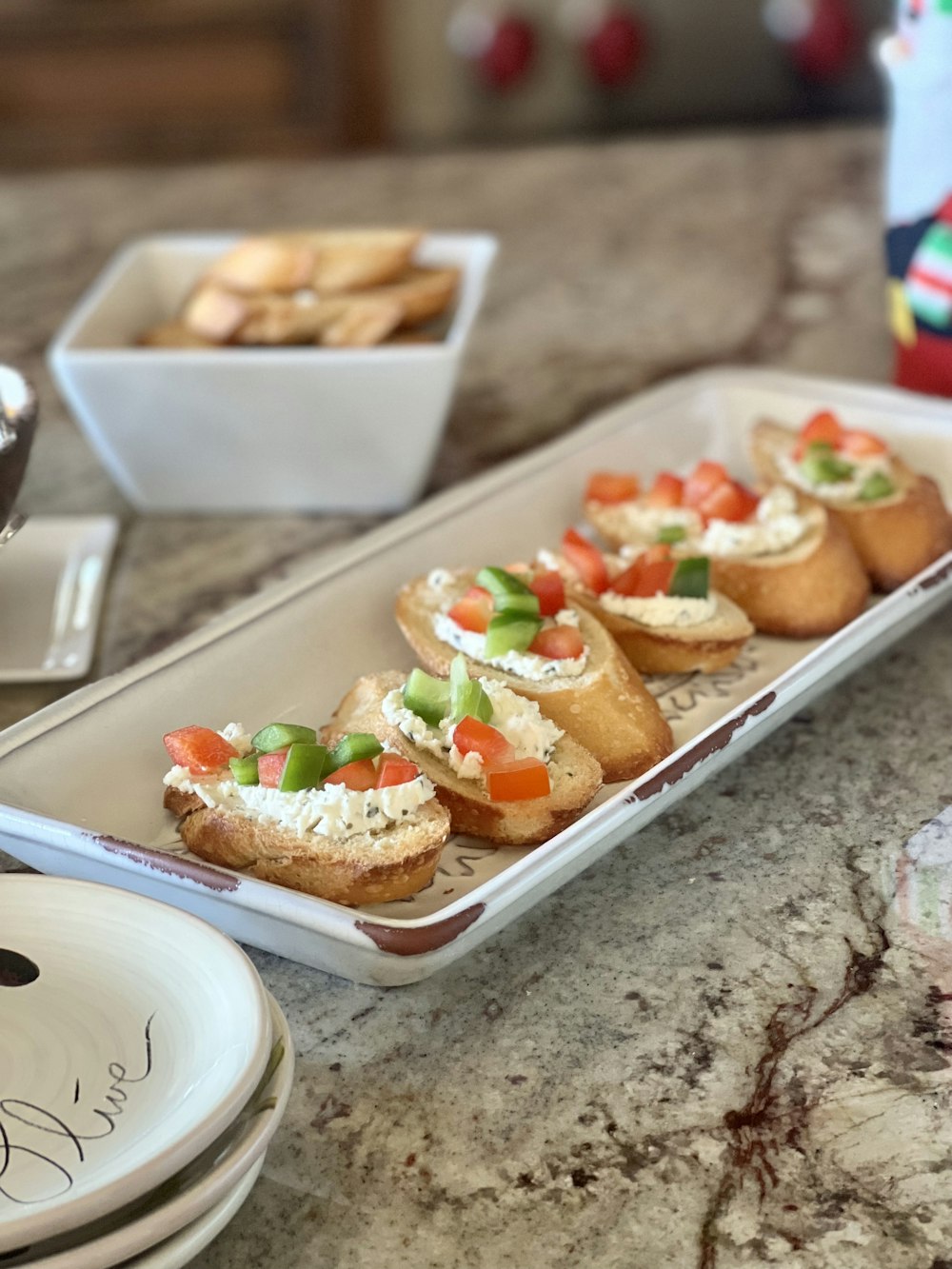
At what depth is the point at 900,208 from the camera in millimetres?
1933

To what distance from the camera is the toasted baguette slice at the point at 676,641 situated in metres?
1.52

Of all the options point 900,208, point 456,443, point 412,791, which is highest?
point 900,208

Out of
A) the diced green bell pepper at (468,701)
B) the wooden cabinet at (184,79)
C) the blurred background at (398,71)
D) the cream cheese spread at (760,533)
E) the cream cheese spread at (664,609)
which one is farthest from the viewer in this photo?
the wooden cabinet at (184,79)

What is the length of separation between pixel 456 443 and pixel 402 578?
60cm

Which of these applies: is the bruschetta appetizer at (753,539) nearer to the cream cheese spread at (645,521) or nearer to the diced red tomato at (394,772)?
the cream cheese spread at (645,521)

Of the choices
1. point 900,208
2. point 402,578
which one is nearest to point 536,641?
point 402,578

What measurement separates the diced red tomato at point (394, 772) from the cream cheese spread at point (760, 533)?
621 millimetres

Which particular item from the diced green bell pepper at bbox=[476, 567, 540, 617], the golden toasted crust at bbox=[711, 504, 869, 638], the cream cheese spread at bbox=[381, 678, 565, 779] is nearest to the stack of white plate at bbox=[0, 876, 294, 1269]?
the cream cheese spread at bbox=[381, 678, 565, 779]

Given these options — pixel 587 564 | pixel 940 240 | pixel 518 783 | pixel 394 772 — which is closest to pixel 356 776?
pixel 394 772

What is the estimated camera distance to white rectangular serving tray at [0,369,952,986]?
3.48 feet

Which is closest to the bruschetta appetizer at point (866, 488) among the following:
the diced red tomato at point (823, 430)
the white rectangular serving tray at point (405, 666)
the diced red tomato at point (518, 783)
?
the diced red tomato at point (823, 430)

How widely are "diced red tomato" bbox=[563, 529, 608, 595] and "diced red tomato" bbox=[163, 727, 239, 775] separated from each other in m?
0.50

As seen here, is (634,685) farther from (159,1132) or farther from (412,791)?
(159,1132)

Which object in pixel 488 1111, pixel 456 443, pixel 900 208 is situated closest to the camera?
pixel 488 1111
